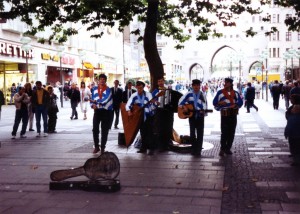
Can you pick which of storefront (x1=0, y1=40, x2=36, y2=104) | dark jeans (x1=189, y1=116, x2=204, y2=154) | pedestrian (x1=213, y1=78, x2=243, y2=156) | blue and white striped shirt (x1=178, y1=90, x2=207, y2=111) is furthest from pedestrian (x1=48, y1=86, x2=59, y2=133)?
storefront (x1=0, y1=40, x2=36, y2=104)

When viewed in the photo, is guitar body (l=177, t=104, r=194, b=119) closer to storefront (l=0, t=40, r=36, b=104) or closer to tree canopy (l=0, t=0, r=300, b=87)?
tree canopy (l=0, t=0, r=300, b=87)

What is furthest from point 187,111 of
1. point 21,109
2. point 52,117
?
point 52,117

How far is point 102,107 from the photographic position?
37.0 ft

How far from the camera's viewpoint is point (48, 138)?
1445cm

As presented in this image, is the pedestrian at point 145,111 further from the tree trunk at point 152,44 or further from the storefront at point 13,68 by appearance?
the storefront at point 13,68

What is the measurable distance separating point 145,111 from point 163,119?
2.46 ft

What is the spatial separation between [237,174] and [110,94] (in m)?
4.20

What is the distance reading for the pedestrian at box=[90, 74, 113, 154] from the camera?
37.0ft

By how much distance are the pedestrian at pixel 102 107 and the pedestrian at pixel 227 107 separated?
2598 mm

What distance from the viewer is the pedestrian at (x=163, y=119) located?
1158cm

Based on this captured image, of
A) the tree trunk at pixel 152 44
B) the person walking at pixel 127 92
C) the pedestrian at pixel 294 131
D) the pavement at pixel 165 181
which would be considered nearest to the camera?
the pavement at pixel 165 181

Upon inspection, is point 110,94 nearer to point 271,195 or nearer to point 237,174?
point 237,174

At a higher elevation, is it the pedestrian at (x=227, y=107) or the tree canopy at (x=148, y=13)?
the tree canopy at (x=148, y=13)

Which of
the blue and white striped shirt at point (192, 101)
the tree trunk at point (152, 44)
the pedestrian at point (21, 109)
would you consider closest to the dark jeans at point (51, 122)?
the pedestrian at point (21, 109)
